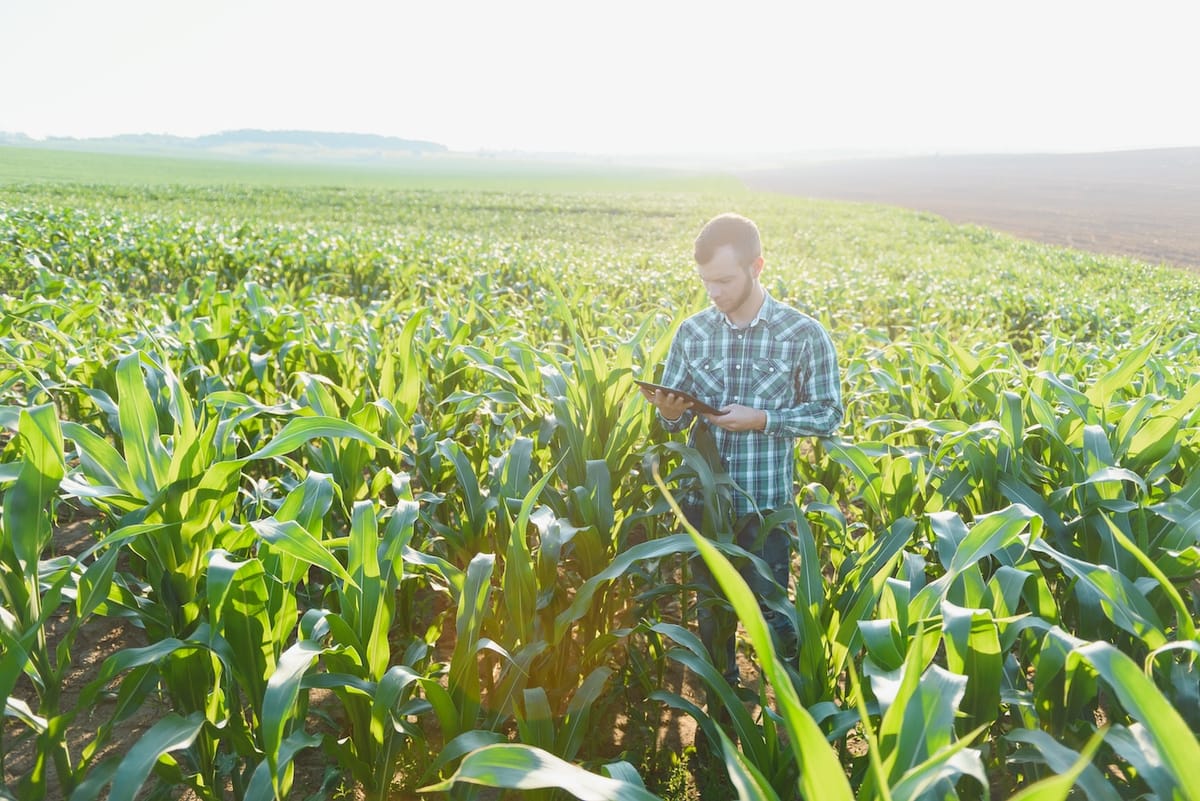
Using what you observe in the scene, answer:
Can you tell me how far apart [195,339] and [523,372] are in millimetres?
1988

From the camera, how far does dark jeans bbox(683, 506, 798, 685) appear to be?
221 cm

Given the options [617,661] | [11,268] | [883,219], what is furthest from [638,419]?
[883,219]

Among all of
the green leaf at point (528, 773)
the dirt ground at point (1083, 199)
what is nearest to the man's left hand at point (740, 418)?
the green leaf at point (528, 773)

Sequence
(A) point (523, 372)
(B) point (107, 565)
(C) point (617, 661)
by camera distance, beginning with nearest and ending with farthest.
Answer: (B) point (107, 565) → (C) point (617, 661) → (A) point (523, 372)

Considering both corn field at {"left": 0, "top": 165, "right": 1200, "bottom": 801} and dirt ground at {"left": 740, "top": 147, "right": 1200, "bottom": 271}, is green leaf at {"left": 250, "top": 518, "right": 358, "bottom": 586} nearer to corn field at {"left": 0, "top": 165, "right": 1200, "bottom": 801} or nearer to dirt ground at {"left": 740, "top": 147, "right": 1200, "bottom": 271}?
corn field at {"left": 0, "top": 165, "right": 1200, "bottom": 801}

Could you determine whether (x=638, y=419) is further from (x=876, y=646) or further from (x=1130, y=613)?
(x=1130, y=613)

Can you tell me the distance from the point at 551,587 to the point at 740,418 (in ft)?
2.60

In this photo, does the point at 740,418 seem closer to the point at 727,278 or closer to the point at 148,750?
the point at 727,278

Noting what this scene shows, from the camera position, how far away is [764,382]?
246cm

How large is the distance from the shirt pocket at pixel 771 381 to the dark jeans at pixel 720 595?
42 cm

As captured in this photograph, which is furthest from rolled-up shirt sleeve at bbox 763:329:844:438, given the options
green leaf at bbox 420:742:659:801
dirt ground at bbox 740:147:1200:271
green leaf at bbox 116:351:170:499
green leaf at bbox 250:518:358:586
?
dirt ground at bbox 740:147:1200:271

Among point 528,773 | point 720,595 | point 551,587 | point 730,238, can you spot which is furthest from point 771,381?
point 528,773

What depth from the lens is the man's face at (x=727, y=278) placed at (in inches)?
88.2

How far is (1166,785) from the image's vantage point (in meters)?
0.98
